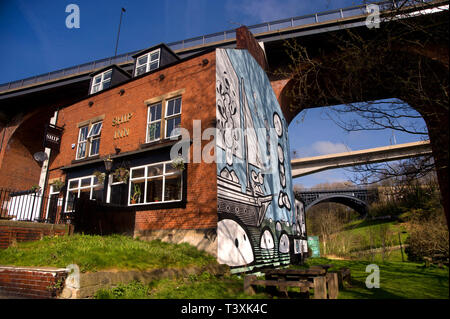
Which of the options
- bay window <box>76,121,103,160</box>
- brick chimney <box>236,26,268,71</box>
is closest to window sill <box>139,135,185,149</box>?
bay window <box>76,121,103,160</box>

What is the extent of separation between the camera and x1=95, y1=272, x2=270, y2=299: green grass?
17.3 feet

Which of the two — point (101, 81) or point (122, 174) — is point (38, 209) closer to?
point (122, 174)

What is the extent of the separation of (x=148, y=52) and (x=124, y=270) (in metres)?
12.8

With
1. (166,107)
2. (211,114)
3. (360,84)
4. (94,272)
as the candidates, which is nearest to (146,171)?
(166,107)

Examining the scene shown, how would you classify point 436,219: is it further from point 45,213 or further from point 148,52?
point 45,213

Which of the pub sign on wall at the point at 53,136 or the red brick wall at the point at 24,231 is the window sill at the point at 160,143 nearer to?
the red brick wall at the point at 24,231

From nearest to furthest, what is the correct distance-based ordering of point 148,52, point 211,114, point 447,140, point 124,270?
point 447,140 → point 124,270 → point 211,114 → point 148,52

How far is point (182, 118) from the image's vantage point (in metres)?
10.9

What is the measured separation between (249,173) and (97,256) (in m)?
6.97

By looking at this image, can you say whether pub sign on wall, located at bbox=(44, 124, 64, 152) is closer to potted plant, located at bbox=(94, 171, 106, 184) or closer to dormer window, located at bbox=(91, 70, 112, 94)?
dormer window, located at bbox=(91, 70, 112, 94)

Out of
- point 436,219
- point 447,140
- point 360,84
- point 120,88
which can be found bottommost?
point 436,219

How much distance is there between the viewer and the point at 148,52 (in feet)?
49.9

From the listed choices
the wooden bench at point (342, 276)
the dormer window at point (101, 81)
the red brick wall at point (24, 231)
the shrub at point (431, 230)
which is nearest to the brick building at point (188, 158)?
the dormer window at point (101, 81)

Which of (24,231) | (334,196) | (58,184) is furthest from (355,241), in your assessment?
(334,196)
